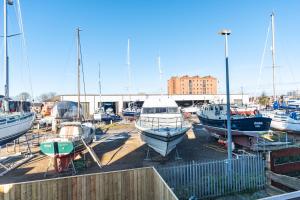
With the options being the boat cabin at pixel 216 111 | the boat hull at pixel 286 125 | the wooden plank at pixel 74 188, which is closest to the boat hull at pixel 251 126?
the boat cabin at pixel 216 111

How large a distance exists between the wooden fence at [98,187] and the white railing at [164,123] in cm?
610

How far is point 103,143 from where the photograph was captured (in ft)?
71.9

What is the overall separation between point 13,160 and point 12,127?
9.88ft

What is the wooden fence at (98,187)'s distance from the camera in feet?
25.5

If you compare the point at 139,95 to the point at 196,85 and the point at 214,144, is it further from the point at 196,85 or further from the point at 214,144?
the point at 196,85

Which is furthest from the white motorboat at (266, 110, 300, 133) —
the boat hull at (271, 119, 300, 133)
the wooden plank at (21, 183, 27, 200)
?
the wooden plank at (21, 183, 27, 200)

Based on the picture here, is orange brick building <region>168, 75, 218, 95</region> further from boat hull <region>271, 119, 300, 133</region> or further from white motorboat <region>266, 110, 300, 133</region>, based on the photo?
boat hull <region>271, 119, 300, 133</region>

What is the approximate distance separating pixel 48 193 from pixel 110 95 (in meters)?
49.4

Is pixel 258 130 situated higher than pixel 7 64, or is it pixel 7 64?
pixel 7 64

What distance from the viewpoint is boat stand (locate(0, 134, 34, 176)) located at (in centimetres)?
1437

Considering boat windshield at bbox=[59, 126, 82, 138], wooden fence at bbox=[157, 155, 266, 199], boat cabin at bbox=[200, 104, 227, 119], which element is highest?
boat cabin at bbox=[200, 104, 227, 119]

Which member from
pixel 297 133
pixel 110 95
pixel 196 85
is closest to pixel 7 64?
pixel 297 133

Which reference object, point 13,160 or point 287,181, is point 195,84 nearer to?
point 13,160

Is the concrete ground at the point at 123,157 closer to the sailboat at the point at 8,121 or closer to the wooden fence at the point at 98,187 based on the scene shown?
the sailboat at the point at 8,121
